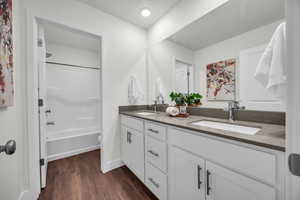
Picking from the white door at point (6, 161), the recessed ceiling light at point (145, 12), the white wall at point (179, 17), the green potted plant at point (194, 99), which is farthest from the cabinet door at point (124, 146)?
the recessed ceiling light at point (145, 12)

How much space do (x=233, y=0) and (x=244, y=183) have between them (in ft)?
4.70

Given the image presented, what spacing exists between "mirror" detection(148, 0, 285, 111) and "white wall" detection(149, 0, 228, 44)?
5cm

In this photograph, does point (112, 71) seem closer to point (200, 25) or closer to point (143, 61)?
point (143, 61)

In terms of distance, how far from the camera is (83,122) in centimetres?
266

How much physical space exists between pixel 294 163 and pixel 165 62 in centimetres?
187

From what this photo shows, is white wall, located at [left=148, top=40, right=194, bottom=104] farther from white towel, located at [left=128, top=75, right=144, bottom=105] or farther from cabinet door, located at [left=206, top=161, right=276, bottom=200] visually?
cabinet door, located at [left=206, top=161, right=276, bottom=200]

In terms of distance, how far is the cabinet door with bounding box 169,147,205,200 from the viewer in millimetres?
831

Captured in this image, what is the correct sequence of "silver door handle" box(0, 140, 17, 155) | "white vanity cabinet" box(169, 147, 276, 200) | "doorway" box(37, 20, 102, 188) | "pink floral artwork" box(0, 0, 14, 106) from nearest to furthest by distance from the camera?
"silver door handle" box(0, 140, 17, 155) < "white vanity cabinet" box(169, 147, 276, 200) < "pink floral artwork" box(0, 0, 14, 106) < "doorway" box(37, 20, 102, 188)

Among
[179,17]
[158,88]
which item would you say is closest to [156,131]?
[158,88]

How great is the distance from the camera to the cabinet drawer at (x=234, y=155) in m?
0.56

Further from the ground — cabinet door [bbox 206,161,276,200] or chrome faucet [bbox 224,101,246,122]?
chrome faucet [bbox 224,101,246,122]

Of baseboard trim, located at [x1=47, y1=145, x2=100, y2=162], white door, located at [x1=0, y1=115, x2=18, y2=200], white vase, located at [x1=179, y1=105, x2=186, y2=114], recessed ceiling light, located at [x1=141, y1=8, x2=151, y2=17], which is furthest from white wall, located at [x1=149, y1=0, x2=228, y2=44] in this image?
baseboard trim, located at [x1=47, y1=145, x2=100, y2=162]

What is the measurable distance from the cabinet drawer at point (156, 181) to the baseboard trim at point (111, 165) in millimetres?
709

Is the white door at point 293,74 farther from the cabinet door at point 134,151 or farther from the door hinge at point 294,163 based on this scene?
the cabinet door at point 134,151
